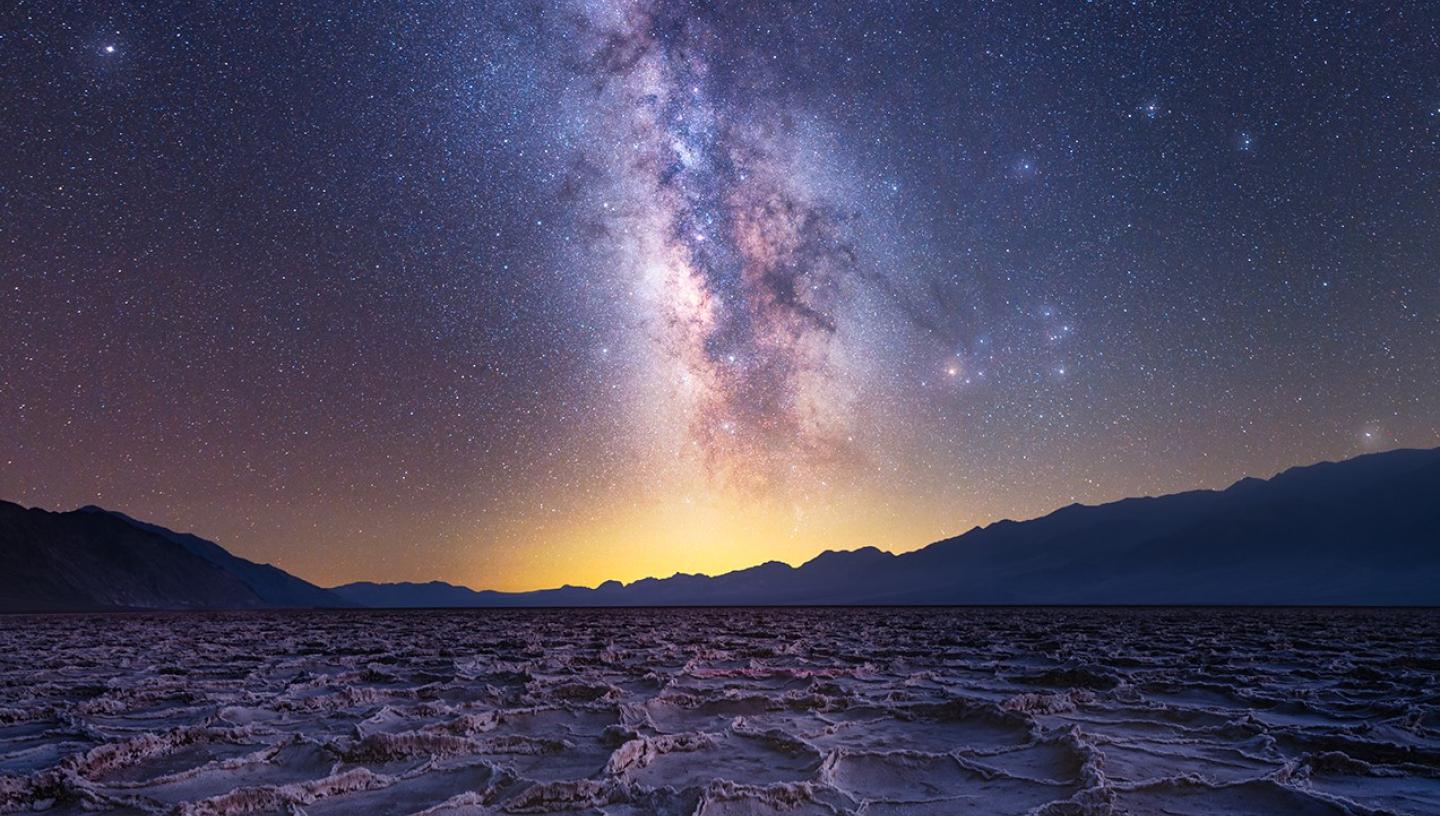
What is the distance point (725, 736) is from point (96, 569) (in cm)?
11095

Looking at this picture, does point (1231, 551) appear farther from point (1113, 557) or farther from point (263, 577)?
point (263, 577)

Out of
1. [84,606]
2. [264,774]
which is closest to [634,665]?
[264,774]

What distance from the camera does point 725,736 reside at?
4406 millimetres

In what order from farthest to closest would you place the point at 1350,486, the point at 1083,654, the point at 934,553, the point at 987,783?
the point at 934,553 → the point at 1350,486 → the point at 1083,654 → the point at 987,783

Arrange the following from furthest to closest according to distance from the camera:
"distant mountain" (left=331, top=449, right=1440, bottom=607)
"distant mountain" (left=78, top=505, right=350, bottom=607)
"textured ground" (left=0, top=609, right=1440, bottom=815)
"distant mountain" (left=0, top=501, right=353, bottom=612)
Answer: "distant mountain" (left=78, top=505, right=350, bottom=607), "distant mountain" (left=331, top=449, right=1440, bottom=607), "distant mountain" (left=0, top=501, right=353, bottom=612), "textured ground" (left=0, top=609, right=1440, bottom=815)

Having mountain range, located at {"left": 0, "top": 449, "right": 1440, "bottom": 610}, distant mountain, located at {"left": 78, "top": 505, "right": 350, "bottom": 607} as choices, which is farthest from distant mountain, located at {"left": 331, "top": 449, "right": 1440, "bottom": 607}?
distant mountain, located at {"left": 78, "top": 505, "right": 350, "bottom": 607}

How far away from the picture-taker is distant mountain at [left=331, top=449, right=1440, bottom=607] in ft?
344

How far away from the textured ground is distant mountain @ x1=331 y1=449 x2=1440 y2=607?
10883 cm

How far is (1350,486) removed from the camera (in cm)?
13638

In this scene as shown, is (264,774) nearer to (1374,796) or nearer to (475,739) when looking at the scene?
(475,739)

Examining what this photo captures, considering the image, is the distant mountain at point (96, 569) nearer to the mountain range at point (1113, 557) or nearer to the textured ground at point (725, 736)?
the mountain range at point (1113, 557)

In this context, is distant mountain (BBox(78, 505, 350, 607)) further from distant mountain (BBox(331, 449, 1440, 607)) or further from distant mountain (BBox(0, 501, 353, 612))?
distant mountain (BBox(331, 449, 1440, 607))

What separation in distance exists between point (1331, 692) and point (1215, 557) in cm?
14308

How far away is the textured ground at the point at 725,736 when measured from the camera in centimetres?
318
